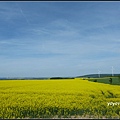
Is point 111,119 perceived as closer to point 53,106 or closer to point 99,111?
point 99,111

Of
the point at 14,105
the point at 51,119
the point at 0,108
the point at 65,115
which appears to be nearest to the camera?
the point at 51,119

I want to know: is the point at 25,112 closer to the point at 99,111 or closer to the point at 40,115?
the point at 40,115

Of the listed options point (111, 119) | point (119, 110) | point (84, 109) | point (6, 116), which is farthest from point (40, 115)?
point (119, 110)

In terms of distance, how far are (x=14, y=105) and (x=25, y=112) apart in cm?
143

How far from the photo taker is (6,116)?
32.0ft

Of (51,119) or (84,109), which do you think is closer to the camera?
(51,119)

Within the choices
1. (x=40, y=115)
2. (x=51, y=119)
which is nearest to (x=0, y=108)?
(x=40, y=115)

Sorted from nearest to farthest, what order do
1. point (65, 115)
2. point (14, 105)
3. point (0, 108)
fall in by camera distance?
point (65, 115) → point (0, 108) → point (14, 105)

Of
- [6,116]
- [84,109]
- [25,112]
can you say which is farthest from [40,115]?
[84,109]

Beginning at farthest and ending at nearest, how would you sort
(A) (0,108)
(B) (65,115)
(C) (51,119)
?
(A) (0,108)
(B) (65,115)
(C) (51,119)

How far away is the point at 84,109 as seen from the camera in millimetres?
11273

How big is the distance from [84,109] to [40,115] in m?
2.37

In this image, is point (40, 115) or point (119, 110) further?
point (119, 110)

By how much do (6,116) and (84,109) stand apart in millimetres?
3993
